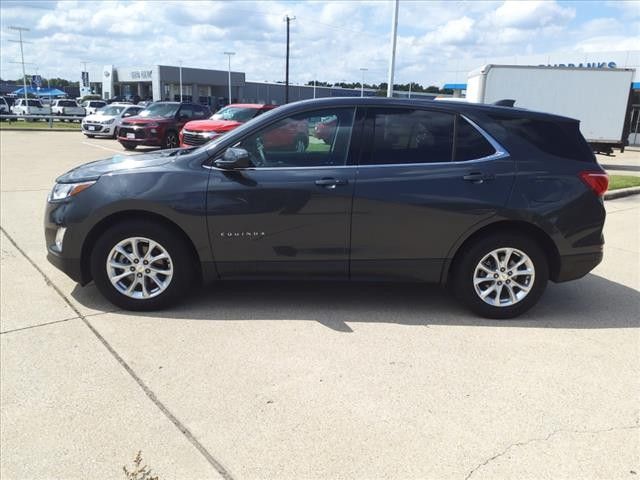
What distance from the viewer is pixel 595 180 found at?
443 cm

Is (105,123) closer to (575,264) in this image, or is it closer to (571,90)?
(571,90)

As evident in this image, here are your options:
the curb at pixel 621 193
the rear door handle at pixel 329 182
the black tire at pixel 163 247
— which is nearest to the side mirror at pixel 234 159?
the rear door handle at pixel 329 182

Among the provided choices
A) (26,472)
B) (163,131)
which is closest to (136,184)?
(26,472)

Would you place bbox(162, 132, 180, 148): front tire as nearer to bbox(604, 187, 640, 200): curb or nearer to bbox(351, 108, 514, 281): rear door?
bbox(604, 187, 640, 200): curb

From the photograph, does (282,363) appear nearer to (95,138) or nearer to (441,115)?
(441,115)

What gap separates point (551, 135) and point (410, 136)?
47.2 inches

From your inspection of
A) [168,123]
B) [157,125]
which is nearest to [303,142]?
[157,125]

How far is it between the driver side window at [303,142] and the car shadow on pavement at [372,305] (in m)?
1.23

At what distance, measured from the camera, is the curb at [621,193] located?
36.9ft

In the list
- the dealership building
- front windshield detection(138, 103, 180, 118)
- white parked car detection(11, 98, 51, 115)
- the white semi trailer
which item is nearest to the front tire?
front windshield detection(138, 103, 180, 118)

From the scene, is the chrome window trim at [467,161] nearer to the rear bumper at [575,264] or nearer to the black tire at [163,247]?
the black tire at [163,247]

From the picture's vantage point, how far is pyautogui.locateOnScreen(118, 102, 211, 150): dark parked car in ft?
56.9

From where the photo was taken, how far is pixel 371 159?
4.31 metres

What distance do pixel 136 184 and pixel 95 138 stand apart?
75.5 feet
